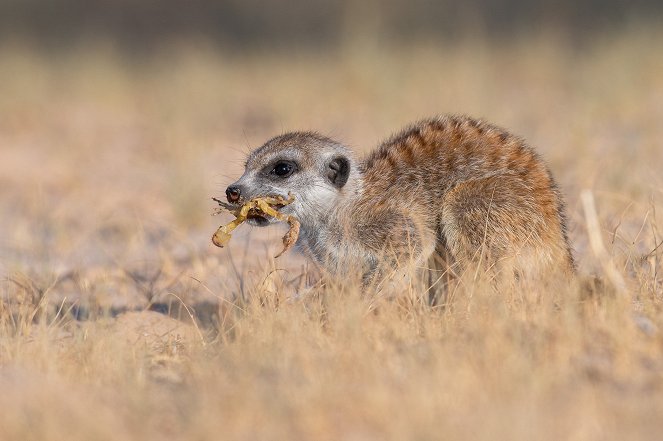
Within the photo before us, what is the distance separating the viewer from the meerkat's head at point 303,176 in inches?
216

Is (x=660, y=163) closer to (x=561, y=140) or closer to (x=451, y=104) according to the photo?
(x=561, y=140)

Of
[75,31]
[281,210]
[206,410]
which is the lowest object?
[206,410]

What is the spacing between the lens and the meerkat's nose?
17.3ft

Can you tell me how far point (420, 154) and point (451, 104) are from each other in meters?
6.03

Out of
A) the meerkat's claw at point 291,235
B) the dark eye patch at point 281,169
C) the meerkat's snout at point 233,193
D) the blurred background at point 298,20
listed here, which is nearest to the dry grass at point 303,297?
the meerkat's claw at point 291,235

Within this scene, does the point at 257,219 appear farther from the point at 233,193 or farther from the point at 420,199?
the point at 420,199

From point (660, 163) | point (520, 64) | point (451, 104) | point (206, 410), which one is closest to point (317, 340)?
point (206, 410)

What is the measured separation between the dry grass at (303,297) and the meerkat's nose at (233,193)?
16.4 inches

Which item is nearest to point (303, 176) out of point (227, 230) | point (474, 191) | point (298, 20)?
point (227, 230)

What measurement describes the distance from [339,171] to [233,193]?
630 millimetres

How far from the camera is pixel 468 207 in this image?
5.11 metres

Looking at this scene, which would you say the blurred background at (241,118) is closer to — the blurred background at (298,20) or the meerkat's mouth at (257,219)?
the blurred background at (298,20)

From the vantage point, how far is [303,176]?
218 inches

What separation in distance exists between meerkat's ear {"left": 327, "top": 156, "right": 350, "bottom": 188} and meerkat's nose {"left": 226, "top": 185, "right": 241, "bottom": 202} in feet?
1.80
